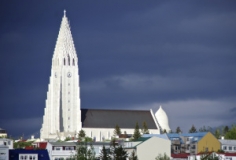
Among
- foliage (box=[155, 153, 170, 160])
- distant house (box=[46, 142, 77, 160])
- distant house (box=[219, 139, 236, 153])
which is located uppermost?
distant house (box=[219, 139, 236, 153])

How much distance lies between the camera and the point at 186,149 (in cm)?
14650

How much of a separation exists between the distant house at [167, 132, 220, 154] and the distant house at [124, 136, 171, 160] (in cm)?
828

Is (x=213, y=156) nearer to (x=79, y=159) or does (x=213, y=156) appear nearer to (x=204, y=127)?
(x=79, y=159)

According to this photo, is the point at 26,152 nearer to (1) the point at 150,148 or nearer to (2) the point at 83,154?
(2) the point at 83,154

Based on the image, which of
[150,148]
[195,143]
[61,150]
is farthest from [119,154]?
[195,143]

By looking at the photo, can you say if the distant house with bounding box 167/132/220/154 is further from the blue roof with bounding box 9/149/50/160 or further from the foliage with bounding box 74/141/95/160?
the blue roof with bounding box 9/149/50/160

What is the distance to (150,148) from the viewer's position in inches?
5157

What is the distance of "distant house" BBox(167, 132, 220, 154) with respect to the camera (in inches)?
5576

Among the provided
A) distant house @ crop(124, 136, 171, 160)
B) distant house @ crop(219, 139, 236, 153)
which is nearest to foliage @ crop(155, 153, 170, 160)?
distant house @ crop(124, 136, 171, 160)

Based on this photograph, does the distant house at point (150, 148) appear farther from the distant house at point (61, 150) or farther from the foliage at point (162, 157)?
the distant house at point (61, 150)

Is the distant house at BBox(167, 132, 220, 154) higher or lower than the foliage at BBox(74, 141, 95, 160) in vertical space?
higher

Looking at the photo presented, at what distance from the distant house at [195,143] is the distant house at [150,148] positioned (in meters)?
8.28

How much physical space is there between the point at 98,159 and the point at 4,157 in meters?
10.9

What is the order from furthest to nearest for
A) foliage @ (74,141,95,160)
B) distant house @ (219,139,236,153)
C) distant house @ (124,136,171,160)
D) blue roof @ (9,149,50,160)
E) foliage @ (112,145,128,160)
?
distant house @ (219,139,236,153) → distant house @ (124,136,171,160) → blue roof @ (9,149,50,160) → foliage @ (74,141,95,160) → foliage @ (112,145,128,160)
